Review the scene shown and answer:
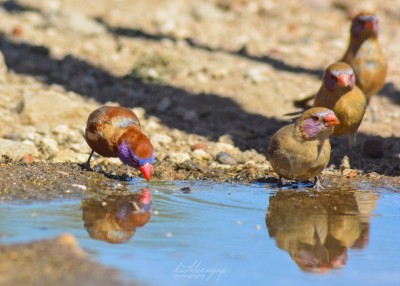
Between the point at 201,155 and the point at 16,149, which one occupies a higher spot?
the point at 201,155

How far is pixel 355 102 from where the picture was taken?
26.5 feet

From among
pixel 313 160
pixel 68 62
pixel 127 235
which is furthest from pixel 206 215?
pixel 68 62

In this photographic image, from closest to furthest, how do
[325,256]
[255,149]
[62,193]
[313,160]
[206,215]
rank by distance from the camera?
[325,256], [206,215], [62,193], [313,160], [255,149]

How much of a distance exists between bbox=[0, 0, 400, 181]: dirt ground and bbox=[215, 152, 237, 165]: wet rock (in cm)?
2

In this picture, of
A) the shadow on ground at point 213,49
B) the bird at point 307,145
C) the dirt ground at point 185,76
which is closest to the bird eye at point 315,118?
the bird at point 307,145

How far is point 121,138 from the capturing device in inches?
272

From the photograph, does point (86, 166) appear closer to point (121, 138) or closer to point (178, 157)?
point (121, 138)

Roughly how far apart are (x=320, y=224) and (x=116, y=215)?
134 cm

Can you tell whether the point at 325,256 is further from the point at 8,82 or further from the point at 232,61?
Result: the point at 232,61

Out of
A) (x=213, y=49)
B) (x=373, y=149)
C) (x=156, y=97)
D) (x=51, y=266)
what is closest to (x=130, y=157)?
(x=51, y=266)

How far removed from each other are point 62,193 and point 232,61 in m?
6.04

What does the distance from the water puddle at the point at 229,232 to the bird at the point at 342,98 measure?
4.08ft

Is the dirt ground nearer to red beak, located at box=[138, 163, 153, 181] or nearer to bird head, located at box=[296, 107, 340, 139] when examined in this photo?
red beak, located at box=[138, 163, 153, 181]

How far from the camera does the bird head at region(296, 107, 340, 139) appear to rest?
672cm
